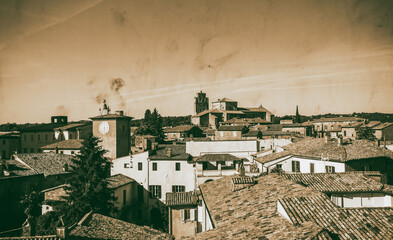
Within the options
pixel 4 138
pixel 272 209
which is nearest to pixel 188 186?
pixel 272 209

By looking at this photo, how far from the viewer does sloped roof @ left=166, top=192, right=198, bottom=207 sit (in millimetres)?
24875

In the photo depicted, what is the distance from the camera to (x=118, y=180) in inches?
1214

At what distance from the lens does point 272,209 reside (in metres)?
11.1

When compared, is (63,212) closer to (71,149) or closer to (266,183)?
(266,183)

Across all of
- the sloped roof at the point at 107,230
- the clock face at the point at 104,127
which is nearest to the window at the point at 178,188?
the clock face at the point at 104,127

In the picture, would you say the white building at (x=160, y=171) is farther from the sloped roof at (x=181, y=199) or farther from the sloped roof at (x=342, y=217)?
the sloped roof at (x=342, y=217)

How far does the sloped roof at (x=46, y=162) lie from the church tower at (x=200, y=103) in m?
100.0

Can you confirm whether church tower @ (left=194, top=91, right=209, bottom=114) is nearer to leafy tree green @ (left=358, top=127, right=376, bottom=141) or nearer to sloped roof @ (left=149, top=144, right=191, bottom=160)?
leafy tree green @ (left=358, top=127, right=376, bottom=141)

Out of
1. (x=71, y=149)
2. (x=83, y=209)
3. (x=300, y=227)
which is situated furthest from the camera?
(x=71, y=149)

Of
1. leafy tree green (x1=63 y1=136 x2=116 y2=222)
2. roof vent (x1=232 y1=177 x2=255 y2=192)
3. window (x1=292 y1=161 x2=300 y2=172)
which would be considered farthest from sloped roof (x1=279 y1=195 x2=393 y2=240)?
window (x1=292 y1=161 x2=300 y2=172)

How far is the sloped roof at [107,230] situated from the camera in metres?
16.2

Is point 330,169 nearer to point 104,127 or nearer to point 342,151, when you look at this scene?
point 342,151

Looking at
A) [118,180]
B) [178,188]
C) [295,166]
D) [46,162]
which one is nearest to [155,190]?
[178,188]

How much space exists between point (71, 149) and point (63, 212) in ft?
105
